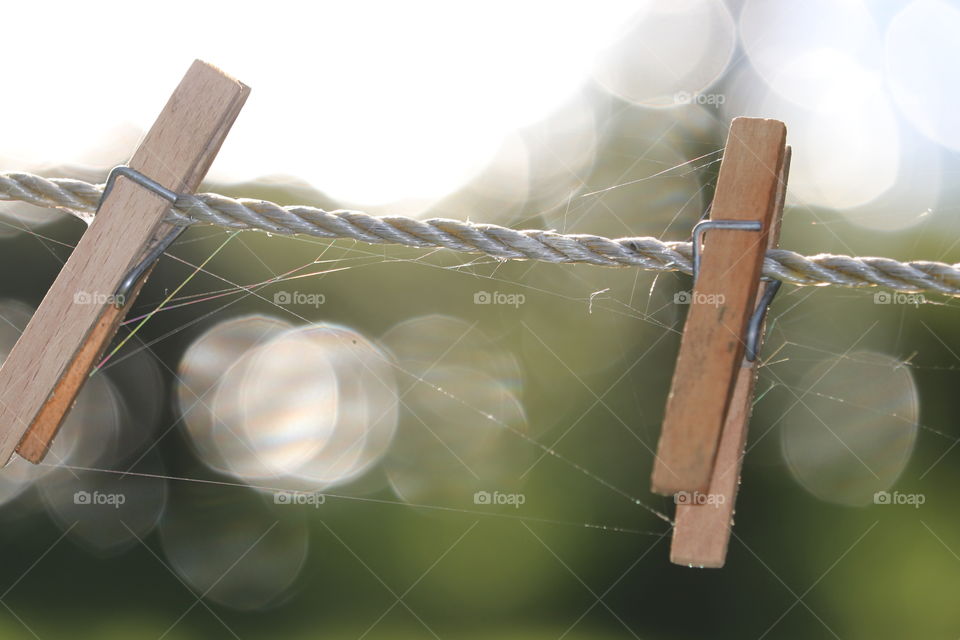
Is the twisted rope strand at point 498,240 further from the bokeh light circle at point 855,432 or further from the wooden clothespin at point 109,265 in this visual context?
the bokeh light circle at point 855,432

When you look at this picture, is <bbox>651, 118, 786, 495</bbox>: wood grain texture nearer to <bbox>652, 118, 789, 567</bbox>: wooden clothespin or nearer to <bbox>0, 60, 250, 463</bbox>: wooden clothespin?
<bbox>652, 118, 789, 567</bbox>: wooden clothespin

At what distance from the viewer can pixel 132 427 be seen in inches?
195

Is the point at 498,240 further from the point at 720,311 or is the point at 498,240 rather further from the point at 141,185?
the point at 141,185

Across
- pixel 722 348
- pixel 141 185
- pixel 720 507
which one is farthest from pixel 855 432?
pixel 141 185

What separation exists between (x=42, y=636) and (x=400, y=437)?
256 centimetres

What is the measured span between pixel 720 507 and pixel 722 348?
0.86ft

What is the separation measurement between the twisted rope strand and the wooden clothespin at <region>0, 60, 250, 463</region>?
0.20 ft

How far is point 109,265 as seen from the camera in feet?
4.08

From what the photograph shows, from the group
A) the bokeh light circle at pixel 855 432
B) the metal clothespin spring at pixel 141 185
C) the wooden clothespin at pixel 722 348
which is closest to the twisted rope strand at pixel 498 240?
the metal clothespin spring at pixel 141 185

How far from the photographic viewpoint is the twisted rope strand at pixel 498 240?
4.17 ft

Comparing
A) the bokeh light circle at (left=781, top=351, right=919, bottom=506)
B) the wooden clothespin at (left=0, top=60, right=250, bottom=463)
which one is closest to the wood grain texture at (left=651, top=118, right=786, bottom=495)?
the wooden clothespin at (left=0, top=60, right=250, bottom=463)

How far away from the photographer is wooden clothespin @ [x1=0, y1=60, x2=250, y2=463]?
123cm

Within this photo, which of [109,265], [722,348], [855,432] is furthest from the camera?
[855,432]

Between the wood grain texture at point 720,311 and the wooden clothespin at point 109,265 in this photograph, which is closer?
the wood grain texture at point 720,311
